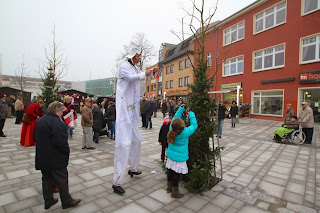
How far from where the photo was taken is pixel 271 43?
1573cm

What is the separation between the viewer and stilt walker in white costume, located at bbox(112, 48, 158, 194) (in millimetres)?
3020

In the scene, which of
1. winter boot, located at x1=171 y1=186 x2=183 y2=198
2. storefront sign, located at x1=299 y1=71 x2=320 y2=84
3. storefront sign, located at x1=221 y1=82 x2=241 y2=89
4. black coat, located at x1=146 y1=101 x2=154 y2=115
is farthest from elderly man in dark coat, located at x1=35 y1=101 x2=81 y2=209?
storefront sign, located at x1=221 y1=82 x2=241 y2=89

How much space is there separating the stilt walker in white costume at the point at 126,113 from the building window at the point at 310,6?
16086 mm

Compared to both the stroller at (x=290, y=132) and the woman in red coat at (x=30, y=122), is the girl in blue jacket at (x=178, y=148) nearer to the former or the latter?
the woman in red coat at (x=30, y=122)

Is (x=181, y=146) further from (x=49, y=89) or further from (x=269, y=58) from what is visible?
(x=269, y=58)

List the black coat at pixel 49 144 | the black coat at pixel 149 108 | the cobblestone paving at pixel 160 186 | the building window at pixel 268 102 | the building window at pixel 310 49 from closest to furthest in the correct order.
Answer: the black coat at pixel 49 144 < the cobblestone paving at pixel 160 186 < the black coat at pixel 149 108 < the building window at pixel 310 49 < the building window at pixel 268 102

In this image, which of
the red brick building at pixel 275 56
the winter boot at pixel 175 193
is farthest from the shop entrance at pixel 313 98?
the winter boot at pixel 175 193

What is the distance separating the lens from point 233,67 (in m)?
19.5

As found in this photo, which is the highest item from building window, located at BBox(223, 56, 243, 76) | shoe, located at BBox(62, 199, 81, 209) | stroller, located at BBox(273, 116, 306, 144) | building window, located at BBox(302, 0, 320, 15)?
building window, located at BBox(302, 0, 320, 15)

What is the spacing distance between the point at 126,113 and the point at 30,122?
5234mm

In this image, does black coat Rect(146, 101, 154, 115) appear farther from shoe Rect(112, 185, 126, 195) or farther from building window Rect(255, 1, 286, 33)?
building window Rect(255, 1, 286, 33)

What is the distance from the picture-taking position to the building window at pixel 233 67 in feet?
61.5

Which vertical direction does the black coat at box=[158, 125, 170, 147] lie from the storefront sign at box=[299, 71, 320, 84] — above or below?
below

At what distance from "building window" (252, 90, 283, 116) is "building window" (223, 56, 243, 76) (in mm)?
3166
